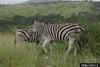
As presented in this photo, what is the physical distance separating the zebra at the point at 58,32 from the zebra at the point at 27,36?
18 cm

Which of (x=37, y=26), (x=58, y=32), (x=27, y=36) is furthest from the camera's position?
(x=27, y=36)

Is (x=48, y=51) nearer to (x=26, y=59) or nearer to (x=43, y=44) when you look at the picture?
(x=43, y=44)

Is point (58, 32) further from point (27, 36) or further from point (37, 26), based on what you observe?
point (27, 36)

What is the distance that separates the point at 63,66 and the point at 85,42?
2.34 m

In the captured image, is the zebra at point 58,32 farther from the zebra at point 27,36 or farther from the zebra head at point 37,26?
the zebra at point 27,36

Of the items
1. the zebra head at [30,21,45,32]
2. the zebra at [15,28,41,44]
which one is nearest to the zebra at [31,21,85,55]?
the zebra head at [30,21,45,32]

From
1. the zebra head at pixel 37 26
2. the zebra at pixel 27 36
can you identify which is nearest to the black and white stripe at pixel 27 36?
the zebra at pixel 27 36

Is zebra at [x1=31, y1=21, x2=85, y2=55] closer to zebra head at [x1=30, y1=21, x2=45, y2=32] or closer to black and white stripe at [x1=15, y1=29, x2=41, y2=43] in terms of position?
zebra head at [x1=30, y1=21, x2=45, y2=32]

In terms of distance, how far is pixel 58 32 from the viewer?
29.2 ft

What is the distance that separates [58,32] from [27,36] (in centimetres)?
130

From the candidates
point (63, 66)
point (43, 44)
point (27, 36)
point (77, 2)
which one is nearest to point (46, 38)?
point (43, 44)

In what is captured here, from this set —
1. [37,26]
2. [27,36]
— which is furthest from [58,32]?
[27,36]

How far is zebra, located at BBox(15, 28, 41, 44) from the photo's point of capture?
A: 932cm

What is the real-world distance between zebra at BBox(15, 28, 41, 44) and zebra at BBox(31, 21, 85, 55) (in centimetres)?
18
